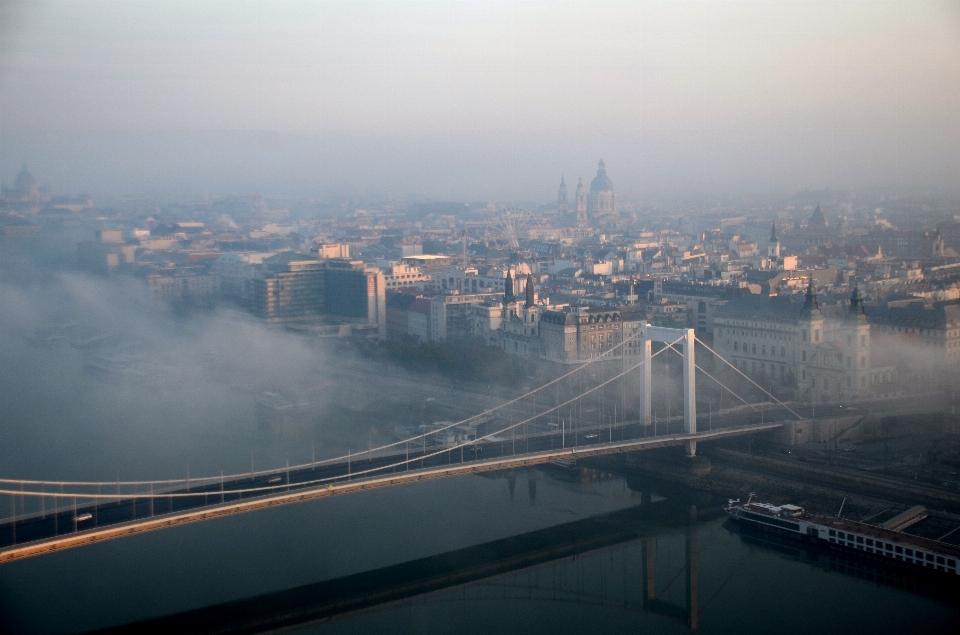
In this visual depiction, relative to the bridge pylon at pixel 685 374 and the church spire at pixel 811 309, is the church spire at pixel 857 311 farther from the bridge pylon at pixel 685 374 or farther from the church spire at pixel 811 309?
the bridge pylon at pixel 685 374

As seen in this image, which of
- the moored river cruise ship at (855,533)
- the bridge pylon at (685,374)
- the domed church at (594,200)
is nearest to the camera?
the moored river cruise ship at (855,533)

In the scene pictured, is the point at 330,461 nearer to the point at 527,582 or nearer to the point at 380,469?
the point at 380,469

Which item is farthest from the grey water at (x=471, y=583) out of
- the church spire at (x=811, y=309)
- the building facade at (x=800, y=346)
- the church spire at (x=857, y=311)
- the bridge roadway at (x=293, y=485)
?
the church spire at (x=811, y=309)

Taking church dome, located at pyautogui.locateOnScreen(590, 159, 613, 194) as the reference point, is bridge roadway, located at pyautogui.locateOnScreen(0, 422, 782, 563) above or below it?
below

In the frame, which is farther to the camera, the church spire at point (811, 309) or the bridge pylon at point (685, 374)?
the church spire at point (811, 309)

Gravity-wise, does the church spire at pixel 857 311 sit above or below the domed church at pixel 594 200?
below

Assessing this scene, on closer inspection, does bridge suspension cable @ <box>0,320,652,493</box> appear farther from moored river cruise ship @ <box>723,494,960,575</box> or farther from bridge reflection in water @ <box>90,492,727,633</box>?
moored river cruise ship @ <box>723,494,960,575</box>

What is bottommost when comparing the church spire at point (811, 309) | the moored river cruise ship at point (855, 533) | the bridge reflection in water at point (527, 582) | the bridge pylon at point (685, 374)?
the bridge reflection in water at point (527, 582)

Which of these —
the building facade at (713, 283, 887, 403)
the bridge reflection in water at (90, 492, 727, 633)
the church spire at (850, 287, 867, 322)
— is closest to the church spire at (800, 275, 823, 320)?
the building facade at (713, 283, 887, 403)
